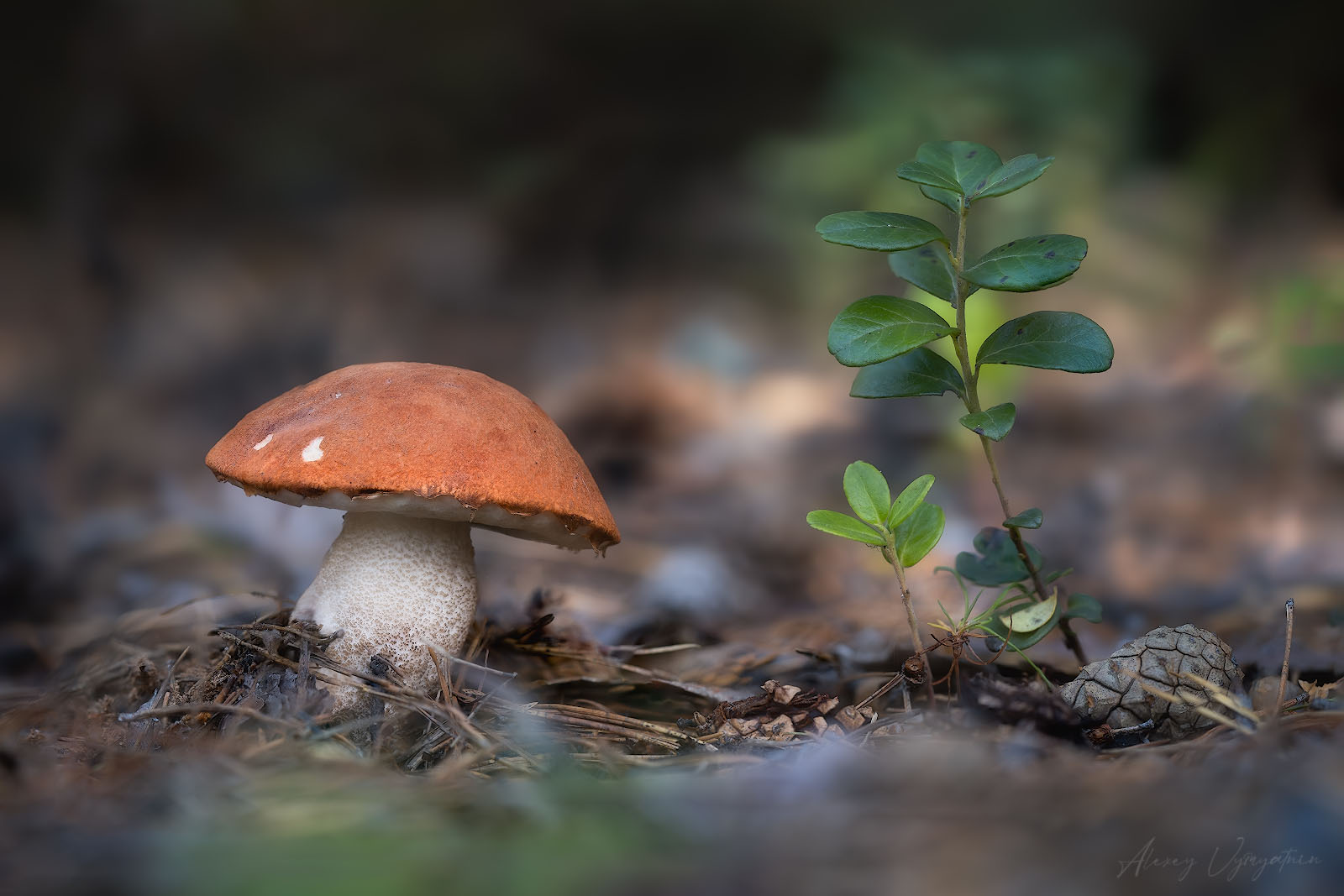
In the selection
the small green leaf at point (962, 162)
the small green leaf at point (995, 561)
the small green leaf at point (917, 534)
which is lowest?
the small green leaf at point (995, 561)

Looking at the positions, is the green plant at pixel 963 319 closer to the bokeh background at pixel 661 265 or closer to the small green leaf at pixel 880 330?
the small green leaf at pixel 880 330

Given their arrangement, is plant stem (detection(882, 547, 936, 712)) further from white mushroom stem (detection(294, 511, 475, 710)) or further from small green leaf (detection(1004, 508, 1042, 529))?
white mushroom stem (detection(294, 511, 475, 710))

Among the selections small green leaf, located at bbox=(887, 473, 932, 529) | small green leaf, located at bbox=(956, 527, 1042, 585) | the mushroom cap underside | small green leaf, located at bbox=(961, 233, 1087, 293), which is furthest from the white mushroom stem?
small green leaf, located at bbox=(961, 233, 1087, 293)

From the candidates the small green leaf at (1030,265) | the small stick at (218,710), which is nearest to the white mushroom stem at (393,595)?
the small stick at (218,710)

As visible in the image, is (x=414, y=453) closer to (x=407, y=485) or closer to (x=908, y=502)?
(x=407, y=485)

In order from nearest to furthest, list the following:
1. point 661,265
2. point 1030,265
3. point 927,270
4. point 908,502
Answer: point 1030,265 < point 908,502 < point 927,270 < point 661,265

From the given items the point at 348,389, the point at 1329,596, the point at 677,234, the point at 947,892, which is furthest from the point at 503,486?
the point at 677,234

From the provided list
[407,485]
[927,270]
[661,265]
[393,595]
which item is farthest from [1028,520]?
[661,265]
